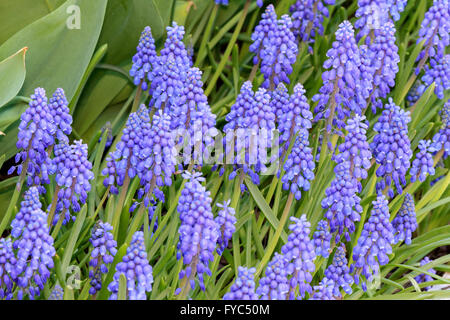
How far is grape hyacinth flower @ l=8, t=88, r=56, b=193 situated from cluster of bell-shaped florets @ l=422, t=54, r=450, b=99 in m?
2.19

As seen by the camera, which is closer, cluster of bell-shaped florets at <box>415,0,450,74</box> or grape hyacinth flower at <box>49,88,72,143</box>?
grape hyacinth flower at <box>49,88,72,143</box>

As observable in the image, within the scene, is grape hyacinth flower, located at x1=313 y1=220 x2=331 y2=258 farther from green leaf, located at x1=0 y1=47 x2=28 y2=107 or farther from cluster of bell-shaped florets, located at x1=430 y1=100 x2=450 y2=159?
green leaf, located at x1=0 y1=47 x2=28 y2=107

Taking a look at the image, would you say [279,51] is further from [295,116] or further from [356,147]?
[356,147]

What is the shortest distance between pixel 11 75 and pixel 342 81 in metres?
1.54

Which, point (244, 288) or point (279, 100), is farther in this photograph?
point (279, 100)

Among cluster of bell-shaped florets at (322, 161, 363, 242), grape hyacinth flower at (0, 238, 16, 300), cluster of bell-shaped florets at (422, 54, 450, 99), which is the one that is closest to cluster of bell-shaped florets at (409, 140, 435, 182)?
cluster of bell-shaped florets at (322, 161, 363, 242)

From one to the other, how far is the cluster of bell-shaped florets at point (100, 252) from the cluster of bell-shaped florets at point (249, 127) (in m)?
0.69

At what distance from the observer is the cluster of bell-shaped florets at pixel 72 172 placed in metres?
2.94

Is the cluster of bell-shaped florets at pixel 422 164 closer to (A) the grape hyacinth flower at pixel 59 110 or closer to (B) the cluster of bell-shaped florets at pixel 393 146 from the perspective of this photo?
(B) the cluster of bell-shaped florets at pixel 393 146

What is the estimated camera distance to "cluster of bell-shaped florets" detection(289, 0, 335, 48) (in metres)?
4.30

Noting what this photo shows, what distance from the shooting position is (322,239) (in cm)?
323

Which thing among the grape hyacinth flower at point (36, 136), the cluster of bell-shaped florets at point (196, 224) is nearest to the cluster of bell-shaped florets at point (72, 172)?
the grape hyacinth flower at point (36, 136)

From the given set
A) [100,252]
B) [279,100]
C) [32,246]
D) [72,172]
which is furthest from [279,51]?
[32,246]
